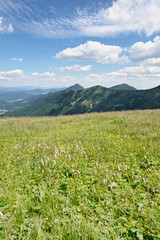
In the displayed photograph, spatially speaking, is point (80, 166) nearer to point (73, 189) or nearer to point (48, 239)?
point (73, 189)

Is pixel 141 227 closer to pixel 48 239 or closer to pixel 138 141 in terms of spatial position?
pixel 48 239

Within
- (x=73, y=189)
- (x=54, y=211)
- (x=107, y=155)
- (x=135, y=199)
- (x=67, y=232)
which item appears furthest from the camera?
(x=107, y=155)

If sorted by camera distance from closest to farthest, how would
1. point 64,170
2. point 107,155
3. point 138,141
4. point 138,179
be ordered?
point 138,179
point 64,170
point 107,155
point 138,141

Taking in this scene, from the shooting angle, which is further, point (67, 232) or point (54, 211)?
point (54, 211)

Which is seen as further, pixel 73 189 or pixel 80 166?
pixel 80 166

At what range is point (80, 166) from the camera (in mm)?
4375

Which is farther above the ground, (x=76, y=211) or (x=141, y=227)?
(x=141, y=227)

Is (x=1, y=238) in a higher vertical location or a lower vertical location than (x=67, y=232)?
lower

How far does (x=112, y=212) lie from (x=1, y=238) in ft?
6.59

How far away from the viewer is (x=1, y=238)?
225cm

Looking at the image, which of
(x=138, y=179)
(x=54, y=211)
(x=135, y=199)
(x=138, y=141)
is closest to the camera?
(x=54, y=211)

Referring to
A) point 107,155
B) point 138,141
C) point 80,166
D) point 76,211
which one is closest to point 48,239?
point 76,211

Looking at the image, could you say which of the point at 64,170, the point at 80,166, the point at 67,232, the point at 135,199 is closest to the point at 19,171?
the point at 64,170

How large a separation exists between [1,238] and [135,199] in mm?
2613
